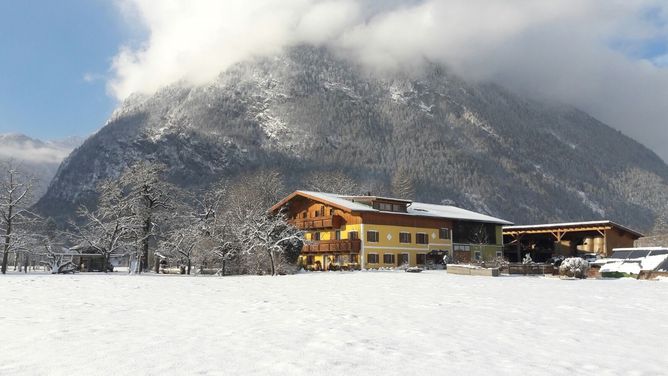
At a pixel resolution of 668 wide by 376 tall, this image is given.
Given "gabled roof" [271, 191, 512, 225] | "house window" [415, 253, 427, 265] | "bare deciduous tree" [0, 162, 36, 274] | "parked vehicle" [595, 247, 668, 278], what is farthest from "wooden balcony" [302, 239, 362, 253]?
"bare deciduous tree" [0, 162, 36, 274]

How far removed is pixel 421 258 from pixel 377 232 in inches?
280

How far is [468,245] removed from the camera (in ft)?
211

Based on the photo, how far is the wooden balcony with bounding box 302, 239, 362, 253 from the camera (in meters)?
54.5

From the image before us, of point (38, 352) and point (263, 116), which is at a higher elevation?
point (263, 116)

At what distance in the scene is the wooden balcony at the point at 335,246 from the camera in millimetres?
54500

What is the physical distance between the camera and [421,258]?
2333 inches

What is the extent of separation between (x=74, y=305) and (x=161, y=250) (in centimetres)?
3494

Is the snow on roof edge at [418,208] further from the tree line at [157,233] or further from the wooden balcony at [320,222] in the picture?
the tree line at [157,233]

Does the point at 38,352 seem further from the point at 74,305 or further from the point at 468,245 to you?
the point at 468,245

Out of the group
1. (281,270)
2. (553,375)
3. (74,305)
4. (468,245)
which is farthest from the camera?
(468,245)

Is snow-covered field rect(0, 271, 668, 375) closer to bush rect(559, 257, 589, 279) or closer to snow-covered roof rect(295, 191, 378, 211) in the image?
bush rect(559, 257, 589, 279)

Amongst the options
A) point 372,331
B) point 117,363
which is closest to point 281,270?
point 372,331

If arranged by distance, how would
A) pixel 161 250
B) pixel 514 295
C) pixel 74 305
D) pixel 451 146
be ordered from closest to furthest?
pixel 74 305, pixel 514 295, pixel 161 250, pixel 451 146

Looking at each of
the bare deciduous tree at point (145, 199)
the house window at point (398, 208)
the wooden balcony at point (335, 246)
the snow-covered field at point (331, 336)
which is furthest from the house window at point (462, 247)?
the snow-covered field at point (331, 336)
